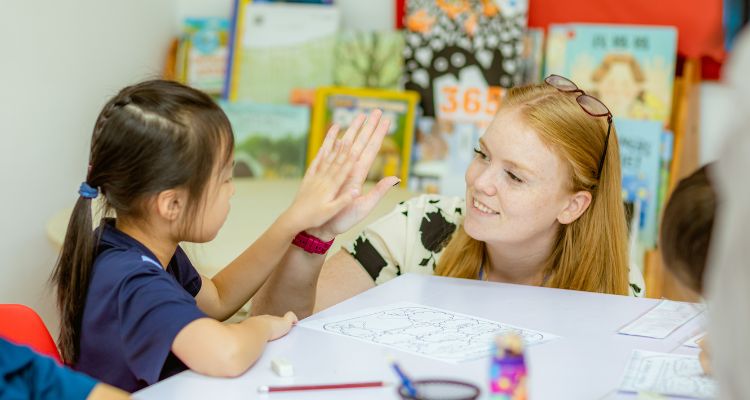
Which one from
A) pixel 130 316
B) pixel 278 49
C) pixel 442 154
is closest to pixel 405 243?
pixel 130 316

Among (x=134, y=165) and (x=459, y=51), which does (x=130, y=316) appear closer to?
(x=134, y=165)

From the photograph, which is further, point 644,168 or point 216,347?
point 644,168

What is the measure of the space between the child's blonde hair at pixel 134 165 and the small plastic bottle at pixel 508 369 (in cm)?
71

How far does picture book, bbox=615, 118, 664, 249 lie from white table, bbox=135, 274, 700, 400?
1.77 metres

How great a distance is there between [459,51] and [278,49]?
0.70m

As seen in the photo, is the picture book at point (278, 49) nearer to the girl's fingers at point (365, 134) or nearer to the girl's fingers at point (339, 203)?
the girl's fingers at point (365, 134)

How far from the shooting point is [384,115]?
11.8 ft

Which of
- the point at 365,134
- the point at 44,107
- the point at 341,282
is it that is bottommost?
the point at 341,282

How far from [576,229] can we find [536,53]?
1734 mm

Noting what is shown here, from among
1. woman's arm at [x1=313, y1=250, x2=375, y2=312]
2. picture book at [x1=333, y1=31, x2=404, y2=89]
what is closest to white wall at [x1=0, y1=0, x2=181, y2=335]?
picture book at [x1=333, y1=31, x2=404, y2=89]

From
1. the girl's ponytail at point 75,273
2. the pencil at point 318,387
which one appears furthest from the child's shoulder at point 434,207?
the pencil at point 318,387

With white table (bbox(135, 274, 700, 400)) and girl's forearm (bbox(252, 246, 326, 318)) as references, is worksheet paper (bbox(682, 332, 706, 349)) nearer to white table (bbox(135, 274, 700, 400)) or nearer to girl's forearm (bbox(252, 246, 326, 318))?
white table (bbox(135, 274, 700, 400))

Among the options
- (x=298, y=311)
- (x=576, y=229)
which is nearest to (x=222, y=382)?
(x=298, y=311)

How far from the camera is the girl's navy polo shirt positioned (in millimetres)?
1280
